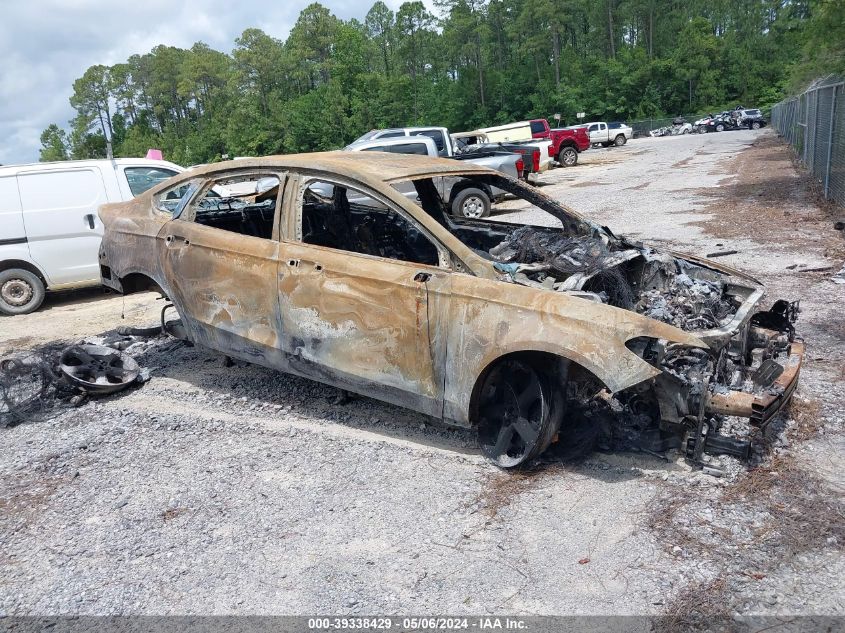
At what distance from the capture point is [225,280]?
15.9ft

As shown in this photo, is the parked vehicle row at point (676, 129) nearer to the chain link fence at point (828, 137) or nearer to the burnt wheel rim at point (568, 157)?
the burnt wheel rim at point (568, 157)

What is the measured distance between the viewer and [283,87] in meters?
91.7

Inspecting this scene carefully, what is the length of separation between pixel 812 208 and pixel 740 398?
10.7 metres

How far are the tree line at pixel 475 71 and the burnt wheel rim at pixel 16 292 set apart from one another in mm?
56018

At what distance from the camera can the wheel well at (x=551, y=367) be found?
376 cm

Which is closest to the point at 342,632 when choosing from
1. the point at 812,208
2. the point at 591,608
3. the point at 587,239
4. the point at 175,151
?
the point at 591,608

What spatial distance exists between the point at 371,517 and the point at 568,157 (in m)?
31.1

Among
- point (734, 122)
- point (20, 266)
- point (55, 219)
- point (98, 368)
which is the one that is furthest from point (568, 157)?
point (98, 368)

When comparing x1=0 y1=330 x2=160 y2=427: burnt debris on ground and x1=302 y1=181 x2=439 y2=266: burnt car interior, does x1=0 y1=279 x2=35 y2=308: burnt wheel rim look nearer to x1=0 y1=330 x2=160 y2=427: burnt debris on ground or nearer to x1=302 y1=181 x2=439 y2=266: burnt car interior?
x1=0 y1=330 x2=160 y2=427: burnt debris on ground

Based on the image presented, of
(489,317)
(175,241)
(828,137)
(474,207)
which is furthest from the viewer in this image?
(474,207)

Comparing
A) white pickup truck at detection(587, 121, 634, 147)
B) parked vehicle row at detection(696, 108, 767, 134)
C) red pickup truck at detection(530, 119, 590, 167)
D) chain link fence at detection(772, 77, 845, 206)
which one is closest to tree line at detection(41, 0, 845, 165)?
parked vehicle row at detection(696, 108, 767, 134)

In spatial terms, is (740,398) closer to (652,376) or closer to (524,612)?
(652,376)

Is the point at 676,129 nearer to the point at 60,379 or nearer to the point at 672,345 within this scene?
the point at 672,345

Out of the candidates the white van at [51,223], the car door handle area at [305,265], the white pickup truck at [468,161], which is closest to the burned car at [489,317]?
the car door handle area at [305,265]
